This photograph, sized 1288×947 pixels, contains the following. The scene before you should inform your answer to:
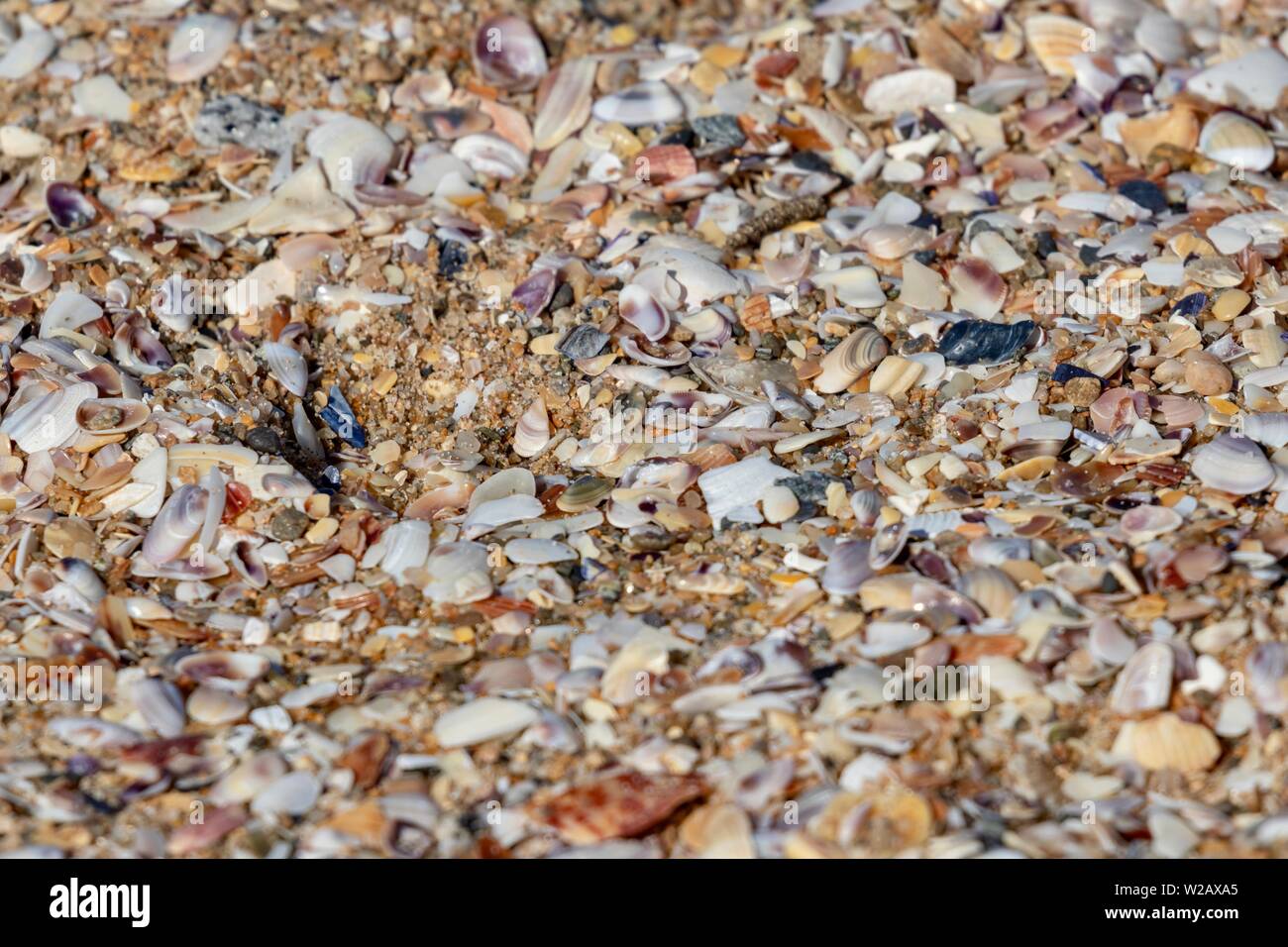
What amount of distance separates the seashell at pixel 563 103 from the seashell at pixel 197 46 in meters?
0.86

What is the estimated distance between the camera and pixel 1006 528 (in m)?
2.41

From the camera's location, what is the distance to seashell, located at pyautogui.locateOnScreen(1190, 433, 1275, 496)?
8.03 feet

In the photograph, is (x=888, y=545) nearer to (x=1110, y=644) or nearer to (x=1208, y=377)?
(x=1110, y=644)

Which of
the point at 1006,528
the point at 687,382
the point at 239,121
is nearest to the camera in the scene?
the point at 1006,528

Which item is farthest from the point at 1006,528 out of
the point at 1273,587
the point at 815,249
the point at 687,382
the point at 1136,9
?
the point at 1136,9

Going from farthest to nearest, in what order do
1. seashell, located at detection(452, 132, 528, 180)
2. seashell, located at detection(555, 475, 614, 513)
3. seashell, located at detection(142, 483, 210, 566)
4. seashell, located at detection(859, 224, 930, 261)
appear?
Result: 1. seashell, located at detection(452, 132, 528, 180)
2. seashell, located at detection(859, 224, 930, 261)
3. seashell, located at detection(555, 475, 614, 513)
4. seashell, located at detection(142, 483, 210, 566)

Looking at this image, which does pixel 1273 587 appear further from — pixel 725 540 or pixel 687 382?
pixel 687 382

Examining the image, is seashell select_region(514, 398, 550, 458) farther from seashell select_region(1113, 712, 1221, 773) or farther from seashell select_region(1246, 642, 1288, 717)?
seashell select_region(1246, 642, 1288, 717)

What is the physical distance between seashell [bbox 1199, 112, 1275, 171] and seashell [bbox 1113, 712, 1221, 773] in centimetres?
177

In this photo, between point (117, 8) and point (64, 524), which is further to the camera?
point (117, 8)

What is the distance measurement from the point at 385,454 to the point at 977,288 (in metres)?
1.34

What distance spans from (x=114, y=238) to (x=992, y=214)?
2.08m

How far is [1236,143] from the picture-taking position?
10.9 feet

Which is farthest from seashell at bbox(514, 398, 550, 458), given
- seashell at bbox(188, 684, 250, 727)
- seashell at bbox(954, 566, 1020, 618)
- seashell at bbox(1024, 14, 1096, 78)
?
seashell at bbox(1024, 14, 1096, 78)
